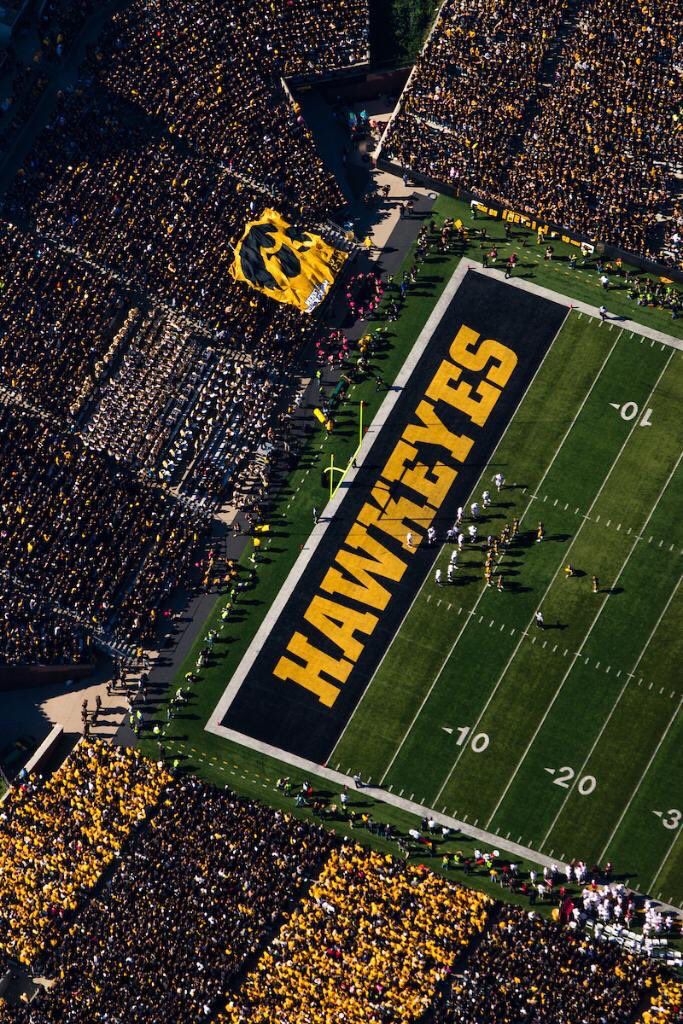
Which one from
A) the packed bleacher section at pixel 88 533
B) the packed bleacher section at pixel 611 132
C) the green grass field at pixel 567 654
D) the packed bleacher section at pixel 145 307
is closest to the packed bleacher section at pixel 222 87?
the packed bleacher section at pixel 145 307

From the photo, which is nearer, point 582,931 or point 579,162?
point 582,931

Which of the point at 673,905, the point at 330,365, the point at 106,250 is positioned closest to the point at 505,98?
the point at 330,365

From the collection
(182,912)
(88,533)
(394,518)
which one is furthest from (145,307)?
(182,912)

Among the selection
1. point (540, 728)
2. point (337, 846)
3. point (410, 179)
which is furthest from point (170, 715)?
point (410, 179)

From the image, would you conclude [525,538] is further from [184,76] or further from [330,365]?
[184,76]

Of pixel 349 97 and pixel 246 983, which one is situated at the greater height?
pixel 349 97

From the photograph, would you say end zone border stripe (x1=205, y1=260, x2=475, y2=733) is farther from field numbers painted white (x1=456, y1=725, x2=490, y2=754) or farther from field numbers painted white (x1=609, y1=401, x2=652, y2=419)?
field numbers painted white (x1=609, y1=401, x2=652, y2=419)

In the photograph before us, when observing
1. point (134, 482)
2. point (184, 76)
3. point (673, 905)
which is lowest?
point (673, 905)
